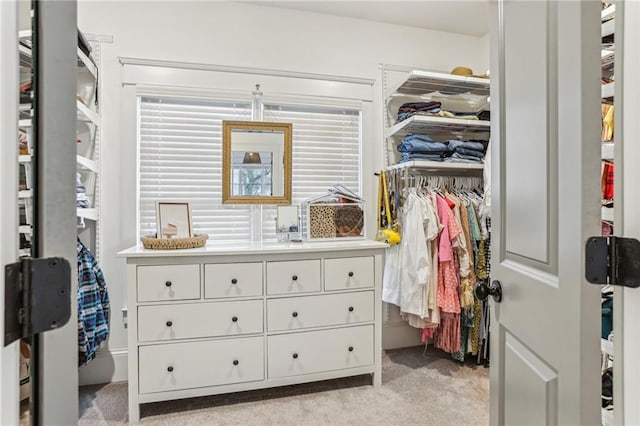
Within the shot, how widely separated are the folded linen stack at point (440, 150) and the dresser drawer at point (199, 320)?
5.18 ft

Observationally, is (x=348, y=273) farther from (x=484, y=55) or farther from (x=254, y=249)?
(x=484, y=55)

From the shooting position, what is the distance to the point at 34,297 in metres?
0.50

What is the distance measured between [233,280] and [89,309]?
0.85 meters

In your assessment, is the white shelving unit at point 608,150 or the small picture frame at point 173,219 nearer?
the white shelving unit at point 608,150

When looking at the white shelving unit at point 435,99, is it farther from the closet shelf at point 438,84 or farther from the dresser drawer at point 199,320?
the dresser drawer at point 199,320

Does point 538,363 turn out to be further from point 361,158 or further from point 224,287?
point 361,158

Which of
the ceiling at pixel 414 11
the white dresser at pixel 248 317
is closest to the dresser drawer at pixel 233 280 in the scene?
the white dresser at pixel 248 317

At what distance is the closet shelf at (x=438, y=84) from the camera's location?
2463 mm

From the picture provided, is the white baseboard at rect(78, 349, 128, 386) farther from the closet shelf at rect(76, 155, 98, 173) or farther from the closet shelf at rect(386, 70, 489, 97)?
the closet shelf at rect(386, 70, 489, 97)

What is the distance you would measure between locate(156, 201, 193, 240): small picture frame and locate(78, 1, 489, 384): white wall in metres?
0.35

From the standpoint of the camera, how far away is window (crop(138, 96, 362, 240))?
94.0 inches

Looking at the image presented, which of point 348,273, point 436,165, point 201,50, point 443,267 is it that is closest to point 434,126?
point 436,165

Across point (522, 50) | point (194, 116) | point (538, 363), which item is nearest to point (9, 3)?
point (522, 50)

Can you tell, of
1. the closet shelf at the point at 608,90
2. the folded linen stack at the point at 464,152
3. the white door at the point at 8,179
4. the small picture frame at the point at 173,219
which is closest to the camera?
the white door at the point at 8,179
